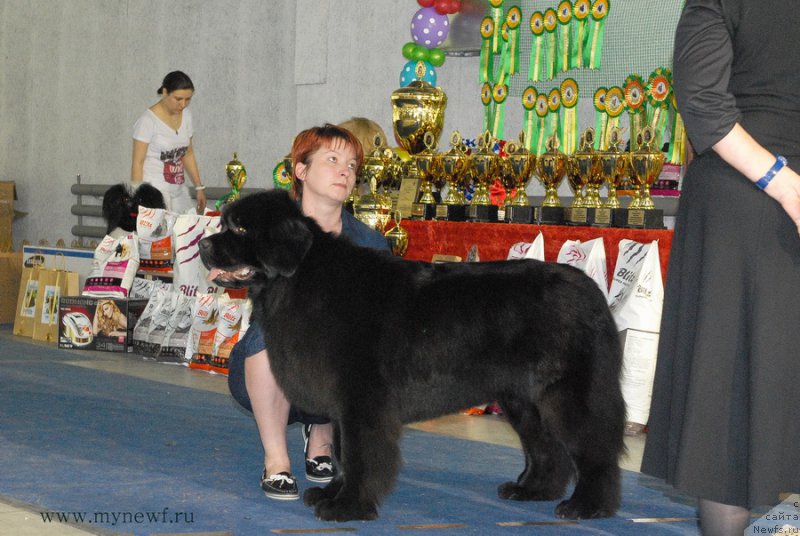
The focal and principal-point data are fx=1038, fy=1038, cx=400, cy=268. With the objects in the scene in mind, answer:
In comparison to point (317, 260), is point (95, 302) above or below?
below

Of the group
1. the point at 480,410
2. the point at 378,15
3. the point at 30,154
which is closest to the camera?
the point at 480,410

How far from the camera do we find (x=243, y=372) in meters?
3.18

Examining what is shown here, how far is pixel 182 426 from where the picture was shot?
13.0 ft

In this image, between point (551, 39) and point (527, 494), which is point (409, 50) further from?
point (527, 494)

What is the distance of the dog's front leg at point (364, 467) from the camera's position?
102 inches

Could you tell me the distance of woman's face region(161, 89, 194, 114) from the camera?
274 inches

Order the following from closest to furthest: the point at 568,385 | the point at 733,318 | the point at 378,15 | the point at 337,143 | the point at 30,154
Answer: the point at 733,318, the point at 568,385, the point at 337,143, the point at 378,15, the point at 30,154

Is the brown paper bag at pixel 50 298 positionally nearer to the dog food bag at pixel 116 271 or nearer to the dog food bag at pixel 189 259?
the dog food bag at pixel 116 271

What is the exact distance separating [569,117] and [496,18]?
86 centimetres

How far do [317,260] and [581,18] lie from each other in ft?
13.2

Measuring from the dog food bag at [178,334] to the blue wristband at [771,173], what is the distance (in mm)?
4500

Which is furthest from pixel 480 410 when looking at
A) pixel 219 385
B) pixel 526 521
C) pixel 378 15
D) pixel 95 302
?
pixel 378 15

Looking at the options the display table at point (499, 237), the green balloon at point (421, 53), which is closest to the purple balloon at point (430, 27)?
the green balloon at point (421, 53)

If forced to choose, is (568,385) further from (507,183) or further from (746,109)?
(507,183)
